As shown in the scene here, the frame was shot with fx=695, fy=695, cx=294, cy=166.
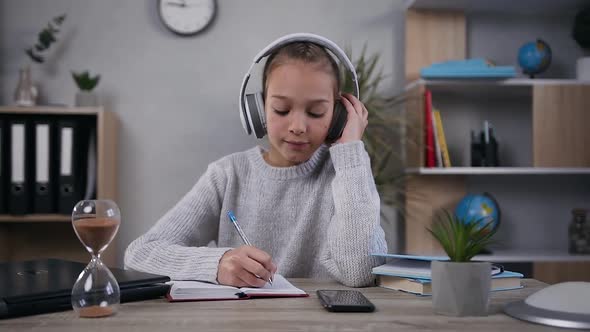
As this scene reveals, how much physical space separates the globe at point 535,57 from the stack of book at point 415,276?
2.29 metres

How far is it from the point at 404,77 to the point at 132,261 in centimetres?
227

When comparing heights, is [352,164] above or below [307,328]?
above

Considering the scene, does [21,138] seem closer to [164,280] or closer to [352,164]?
[352,164]

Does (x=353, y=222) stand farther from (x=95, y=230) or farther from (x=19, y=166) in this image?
(x=19, y=166)

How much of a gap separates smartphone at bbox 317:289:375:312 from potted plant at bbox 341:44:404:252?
185 cm

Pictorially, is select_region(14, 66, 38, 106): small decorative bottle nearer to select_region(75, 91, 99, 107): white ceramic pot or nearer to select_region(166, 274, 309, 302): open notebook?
select_region(75, 91, 99, 107): white ceramic pot

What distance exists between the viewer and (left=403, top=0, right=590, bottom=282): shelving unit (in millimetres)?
3186

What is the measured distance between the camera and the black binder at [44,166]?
2.99m

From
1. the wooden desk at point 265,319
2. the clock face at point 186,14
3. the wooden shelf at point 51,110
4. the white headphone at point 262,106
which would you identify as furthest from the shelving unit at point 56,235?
the wooden desk at point 265,319

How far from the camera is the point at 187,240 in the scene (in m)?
1.67

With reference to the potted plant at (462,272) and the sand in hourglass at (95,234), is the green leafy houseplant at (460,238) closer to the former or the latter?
the potted plant at (462,272)

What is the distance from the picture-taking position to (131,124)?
3439 millimetres

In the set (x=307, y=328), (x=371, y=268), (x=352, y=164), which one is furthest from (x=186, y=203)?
(x=307, y=328)

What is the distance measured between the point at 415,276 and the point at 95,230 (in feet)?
1.81
